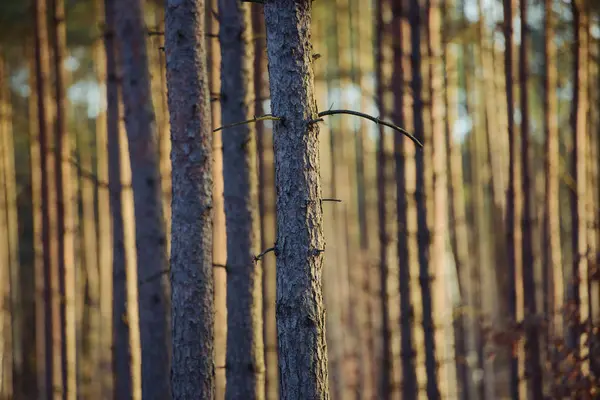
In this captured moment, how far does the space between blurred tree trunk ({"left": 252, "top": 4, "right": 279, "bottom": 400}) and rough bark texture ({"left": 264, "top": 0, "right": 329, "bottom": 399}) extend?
4.49 meters

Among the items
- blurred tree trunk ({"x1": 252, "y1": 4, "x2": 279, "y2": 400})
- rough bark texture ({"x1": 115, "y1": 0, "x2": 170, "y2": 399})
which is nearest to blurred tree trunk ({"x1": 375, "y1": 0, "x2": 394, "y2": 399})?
blurred tree trunk ({"x1": 252, "y1": 4, "x2": 279, "y2": 400})

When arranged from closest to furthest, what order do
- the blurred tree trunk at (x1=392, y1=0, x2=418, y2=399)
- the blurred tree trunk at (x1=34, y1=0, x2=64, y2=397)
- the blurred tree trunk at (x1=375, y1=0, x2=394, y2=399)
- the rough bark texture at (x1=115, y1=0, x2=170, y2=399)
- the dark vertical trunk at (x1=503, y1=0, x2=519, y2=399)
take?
the rough bark texture at (x1=115, y1=0, x2=170, y2=399)
the blurred tree trunk at (x1=392, y1=0, x2=418, y2=399)
the dark vertical trunk at (x1=503, y1=0, x2=519, y2=399)
the blurred tree trunk at (x1=375, y1=0, x2=394, y2=399)
the blurred tree trunk at (x1=34, y1=0, x2=64, y2=397)

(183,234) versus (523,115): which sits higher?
(523,115)

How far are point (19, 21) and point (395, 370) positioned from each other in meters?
10.8

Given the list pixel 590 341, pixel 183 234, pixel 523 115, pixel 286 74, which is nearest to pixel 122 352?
pixel 183 234

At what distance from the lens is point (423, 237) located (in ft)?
28.1

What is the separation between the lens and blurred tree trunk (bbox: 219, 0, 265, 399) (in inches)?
279

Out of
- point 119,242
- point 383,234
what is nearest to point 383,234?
point 383,234

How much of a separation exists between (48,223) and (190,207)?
652 cm

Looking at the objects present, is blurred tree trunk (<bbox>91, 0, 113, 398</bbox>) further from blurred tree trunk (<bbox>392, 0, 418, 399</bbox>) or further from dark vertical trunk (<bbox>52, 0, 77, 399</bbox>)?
blurred tree trunk (<bbox>392, 0, 418, 399</bbox>)

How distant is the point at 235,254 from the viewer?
729 cm

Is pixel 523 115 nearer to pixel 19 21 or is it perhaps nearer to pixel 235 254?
pixel 235 254

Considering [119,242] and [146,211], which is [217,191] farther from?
[146,211]

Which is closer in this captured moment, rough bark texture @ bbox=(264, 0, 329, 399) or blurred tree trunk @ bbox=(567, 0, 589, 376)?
rough bark texture @ bbox=(264, 0, 329, 399)
